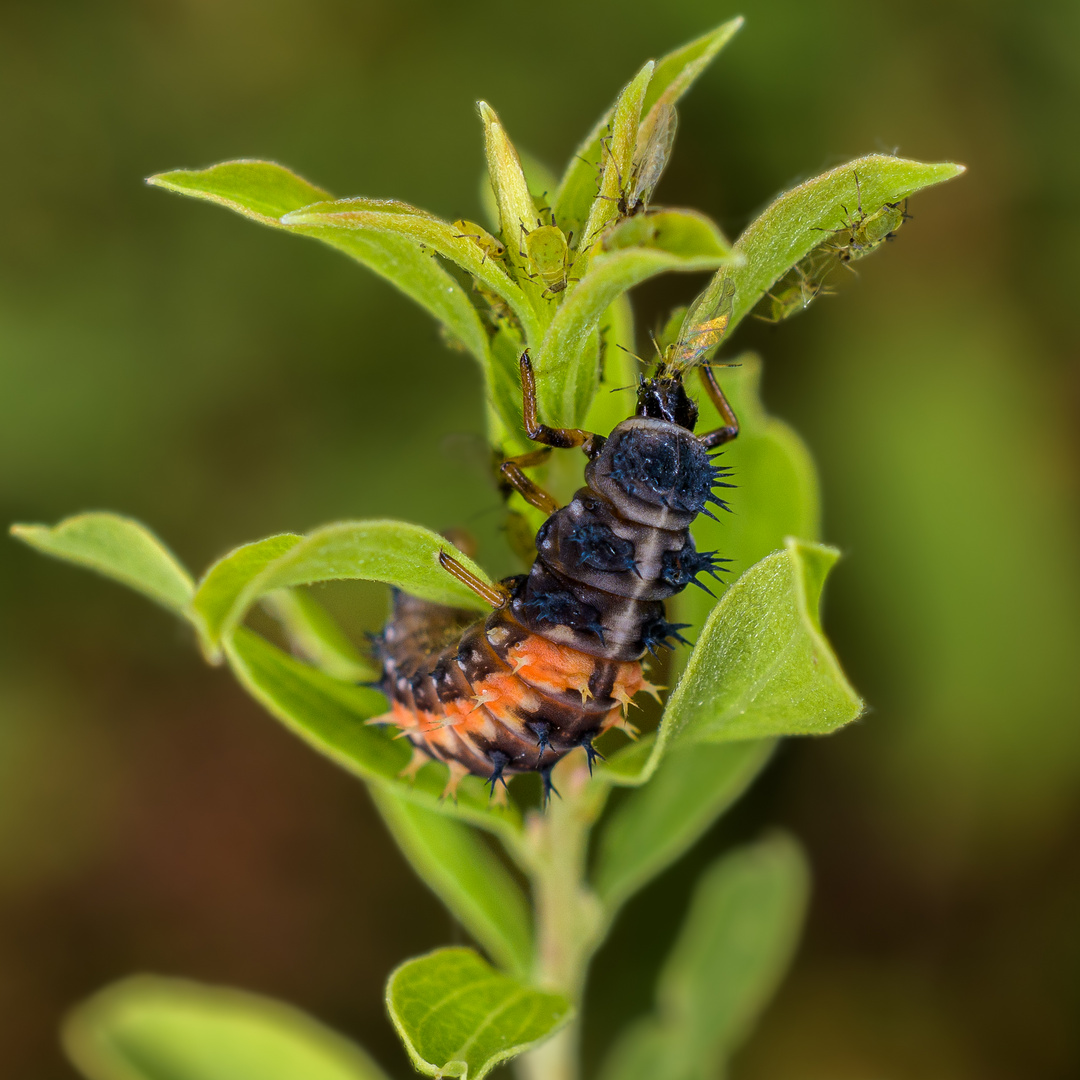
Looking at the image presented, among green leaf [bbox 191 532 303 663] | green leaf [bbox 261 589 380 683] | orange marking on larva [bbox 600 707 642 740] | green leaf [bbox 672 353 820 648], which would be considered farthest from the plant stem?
green leaf [bbox 191 532 303 663]

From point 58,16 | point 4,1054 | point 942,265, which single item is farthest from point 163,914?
point 942,265

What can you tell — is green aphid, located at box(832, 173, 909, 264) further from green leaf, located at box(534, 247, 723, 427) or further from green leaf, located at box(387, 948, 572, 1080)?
green leaf, located at box(387, 948, 572, 1080)

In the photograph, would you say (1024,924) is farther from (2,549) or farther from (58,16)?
(58,16)

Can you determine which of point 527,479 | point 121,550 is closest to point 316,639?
point 121,550

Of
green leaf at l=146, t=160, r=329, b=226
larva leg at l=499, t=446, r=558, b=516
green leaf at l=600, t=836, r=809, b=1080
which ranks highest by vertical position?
green leaf at l=146, t=160, r=329, b=226

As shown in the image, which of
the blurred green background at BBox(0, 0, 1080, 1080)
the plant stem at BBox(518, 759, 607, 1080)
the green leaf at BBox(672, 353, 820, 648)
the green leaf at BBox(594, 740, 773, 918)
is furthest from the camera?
the blurred green background at BBox(0, 0, 1080, 1080)

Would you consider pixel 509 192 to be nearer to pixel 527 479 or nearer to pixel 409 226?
pixel 409 226
